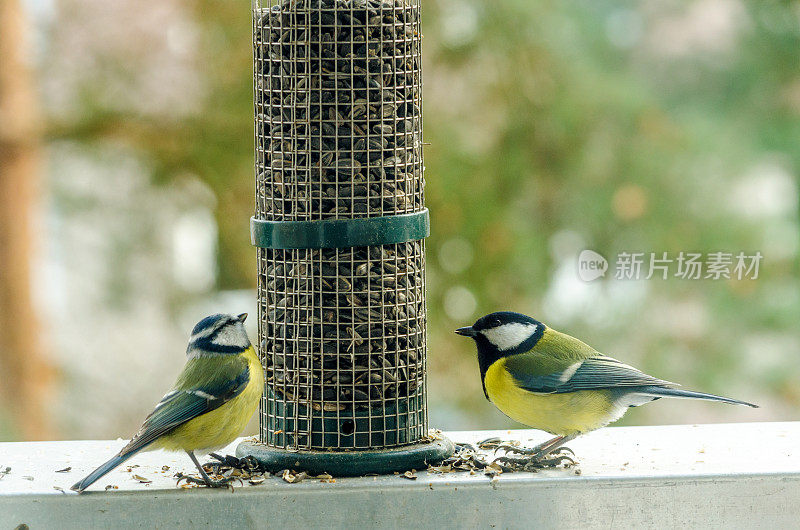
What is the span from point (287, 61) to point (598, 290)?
11.7 ft

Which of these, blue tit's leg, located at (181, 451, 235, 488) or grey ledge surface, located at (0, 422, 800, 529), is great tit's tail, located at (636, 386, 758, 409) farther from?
blue tit's leg, located at (181, 451, 235, 488)

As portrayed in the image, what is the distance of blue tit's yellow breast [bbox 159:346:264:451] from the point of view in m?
2.72

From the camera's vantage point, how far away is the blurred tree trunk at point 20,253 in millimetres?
6281

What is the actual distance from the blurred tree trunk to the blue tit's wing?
4.17 m

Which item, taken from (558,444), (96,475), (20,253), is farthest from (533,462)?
(20,253)

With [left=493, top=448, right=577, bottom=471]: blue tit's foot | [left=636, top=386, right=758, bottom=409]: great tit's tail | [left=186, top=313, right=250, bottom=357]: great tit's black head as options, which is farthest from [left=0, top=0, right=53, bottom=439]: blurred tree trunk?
[left=636, top=386, right=758, bottom=409]: great tit's tail

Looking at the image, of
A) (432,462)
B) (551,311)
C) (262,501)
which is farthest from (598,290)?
(262,501)

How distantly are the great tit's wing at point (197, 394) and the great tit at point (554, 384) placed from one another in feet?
2.03

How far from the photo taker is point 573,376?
116 inches

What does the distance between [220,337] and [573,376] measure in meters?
0.92

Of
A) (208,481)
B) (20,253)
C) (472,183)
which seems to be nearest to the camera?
(208,481)

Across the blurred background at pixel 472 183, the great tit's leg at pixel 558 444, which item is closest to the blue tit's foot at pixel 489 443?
the great tit's leg at pixel 558 444

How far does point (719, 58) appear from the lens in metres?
6.21

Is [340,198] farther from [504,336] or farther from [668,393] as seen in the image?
[668,393]
